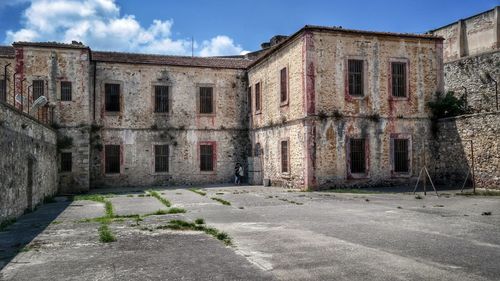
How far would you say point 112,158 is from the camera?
2458 centimetres

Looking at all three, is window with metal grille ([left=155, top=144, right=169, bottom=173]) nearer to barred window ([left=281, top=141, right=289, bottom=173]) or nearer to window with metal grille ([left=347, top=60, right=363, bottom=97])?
barred window ([left=281, top=141, right=289, bottom=173])

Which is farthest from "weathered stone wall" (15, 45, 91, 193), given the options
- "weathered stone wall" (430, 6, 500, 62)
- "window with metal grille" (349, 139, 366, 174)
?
"weathered stone wall" (430, 6, 500, 62)

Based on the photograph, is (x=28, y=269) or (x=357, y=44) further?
(x=357, y=44)

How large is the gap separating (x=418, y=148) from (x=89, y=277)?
59.3ft

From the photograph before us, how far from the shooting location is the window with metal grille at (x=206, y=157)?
26.1 meters

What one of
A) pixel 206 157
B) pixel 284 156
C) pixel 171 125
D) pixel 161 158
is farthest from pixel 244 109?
pixel 284 156

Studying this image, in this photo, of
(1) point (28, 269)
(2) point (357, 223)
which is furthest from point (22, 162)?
(2) point (357, 223)

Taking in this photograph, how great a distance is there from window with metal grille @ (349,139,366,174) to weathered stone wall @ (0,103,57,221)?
1272cm

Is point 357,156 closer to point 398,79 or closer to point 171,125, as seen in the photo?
point 398,79

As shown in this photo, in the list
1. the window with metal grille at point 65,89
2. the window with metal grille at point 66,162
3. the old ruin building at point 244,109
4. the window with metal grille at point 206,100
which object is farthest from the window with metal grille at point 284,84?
the window with metal grille at point 66,162

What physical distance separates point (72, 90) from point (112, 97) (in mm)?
2423

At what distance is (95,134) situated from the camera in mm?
24312

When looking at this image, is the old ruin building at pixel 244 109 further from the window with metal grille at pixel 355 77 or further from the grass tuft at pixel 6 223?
the grass tuft at pixel 6 223

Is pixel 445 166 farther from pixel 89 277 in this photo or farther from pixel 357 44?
pixel 89 277
